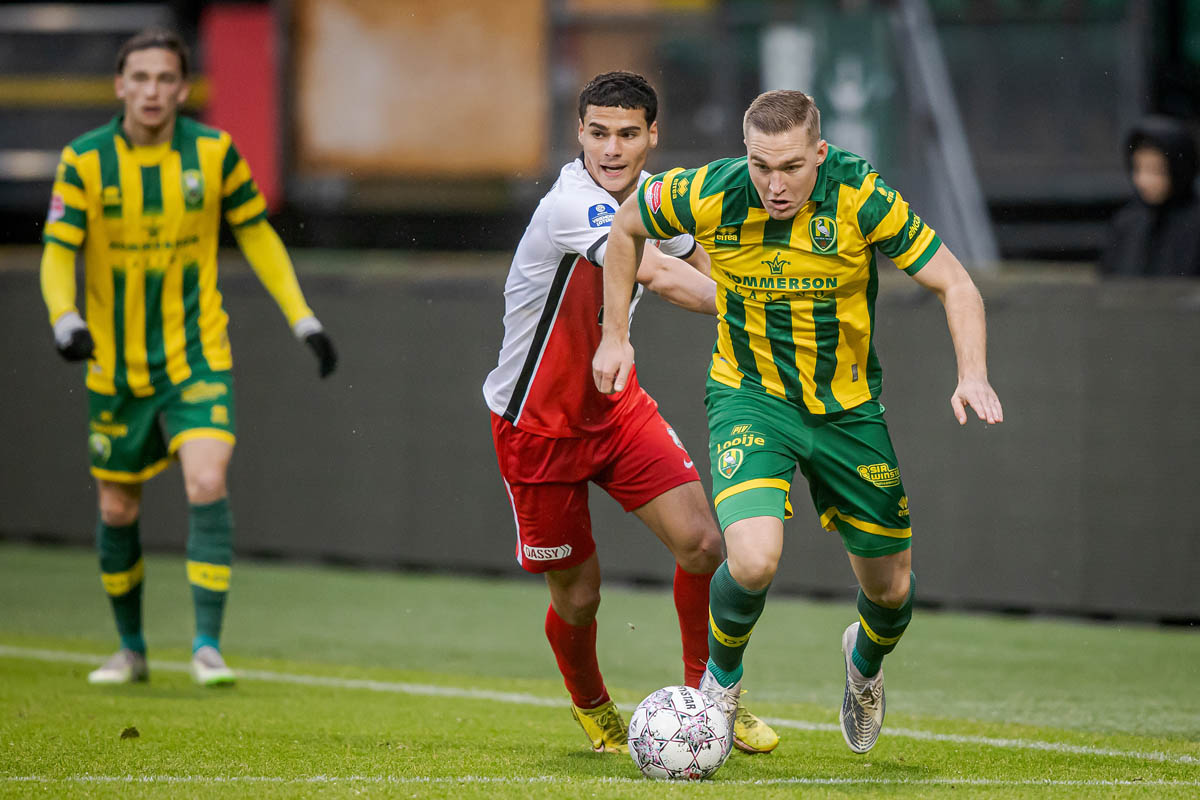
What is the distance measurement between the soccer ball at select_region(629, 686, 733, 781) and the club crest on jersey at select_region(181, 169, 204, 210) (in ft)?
11.3

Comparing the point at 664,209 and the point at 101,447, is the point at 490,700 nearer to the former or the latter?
the point at 101,447

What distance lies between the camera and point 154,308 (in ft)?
24.7

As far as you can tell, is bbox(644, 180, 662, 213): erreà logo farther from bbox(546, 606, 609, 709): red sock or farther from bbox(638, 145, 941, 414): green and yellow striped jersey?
bbox(546, 606, 609, 709): red sock

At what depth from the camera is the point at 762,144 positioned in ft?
17.0

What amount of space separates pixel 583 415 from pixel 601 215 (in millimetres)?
700

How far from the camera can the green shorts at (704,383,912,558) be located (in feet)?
17.8

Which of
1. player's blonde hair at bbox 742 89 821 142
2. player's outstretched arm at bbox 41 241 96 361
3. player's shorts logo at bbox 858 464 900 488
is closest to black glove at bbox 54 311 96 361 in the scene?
player's outstretched arm at bbox 41 241 96 361

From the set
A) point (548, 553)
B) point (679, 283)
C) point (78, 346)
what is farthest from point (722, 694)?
point (78, 346)

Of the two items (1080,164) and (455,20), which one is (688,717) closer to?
(1080,164)

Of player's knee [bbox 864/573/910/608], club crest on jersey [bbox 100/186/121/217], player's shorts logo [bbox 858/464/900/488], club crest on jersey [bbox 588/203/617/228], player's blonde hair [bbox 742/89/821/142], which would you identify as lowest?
player's knee [bbox 864/573/910/608]

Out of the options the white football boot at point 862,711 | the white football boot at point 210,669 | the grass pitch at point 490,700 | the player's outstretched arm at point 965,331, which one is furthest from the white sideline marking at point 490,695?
the player's outstretched arm at point 965,331

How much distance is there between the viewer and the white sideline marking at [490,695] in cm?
591

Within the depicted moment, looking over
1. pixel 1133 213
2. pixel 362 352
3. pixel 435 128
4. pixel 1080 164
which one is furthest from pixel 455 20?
pixel 1133 213

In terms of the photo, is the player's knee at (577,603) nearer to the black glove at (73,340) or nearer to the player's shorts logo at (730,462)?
the player's shorts logo at (730,462)
